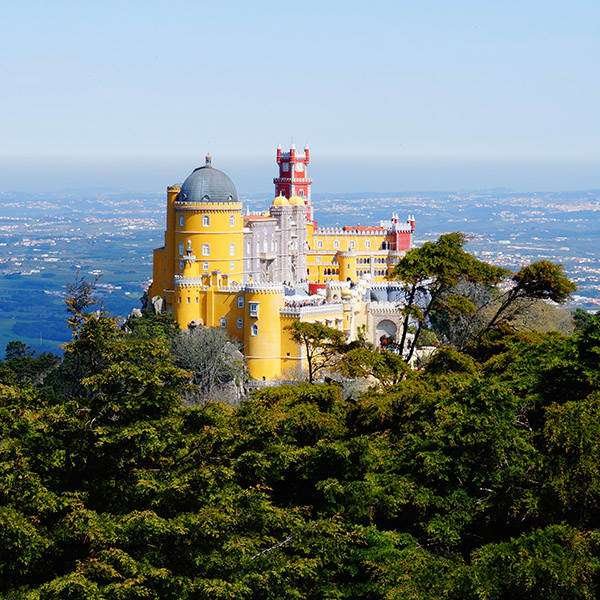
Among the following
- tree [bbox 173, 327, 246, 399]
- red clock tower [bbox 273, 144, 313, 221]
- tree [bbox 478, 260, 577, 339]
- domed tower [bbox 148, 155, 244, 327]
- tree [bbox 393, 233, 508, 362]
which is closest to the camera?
tree [bbox 478, 260, 577, 339]

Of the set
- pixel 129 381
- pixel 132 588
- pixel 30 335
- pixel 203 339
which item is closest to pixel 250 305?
pixel 203 339

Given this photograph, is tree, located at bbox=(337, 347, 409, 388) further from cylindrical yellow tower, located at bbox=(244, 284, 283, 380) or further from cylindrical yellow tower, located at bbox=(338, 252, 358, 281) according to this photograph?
cylindrical yellow tower, located at bbox=(338, 252, 358, 281)

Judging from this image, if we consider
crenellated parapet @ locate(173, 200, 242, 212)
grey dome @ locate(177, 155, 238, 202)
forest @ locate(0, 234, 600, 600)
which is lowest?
forest @ locate(0, 234, 600, 600)

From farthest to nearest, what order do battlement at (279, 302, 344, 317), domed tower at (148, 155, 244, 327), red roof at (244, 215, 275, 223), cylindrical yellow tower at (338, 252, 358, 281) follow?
cylindrical yellow tower at (338, 252, 358, 281), red roof at (244, 215, 275, 223), domed tower at (148, 155, 244, 327), battlement at (279, 302, 344, 317)

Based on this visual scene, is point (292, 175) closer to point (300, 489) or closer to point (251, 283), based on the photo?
point (251, 283)

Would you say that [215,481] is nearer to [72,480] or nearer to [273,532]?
[273,532]

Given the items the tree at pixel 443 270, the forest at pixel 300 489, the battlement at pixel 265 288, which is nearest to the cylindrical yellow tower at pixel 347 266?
the battlement at pixel 265 288

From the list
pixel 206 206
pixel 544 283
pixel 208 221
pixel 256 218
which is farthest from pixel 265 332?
pixel 544 283

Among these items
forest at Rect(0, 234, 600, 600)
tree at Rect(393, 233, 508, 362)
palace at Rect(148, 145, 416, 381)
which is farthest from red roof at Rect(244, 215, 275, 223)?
forest at Rect(0, 234, 600, 600)
